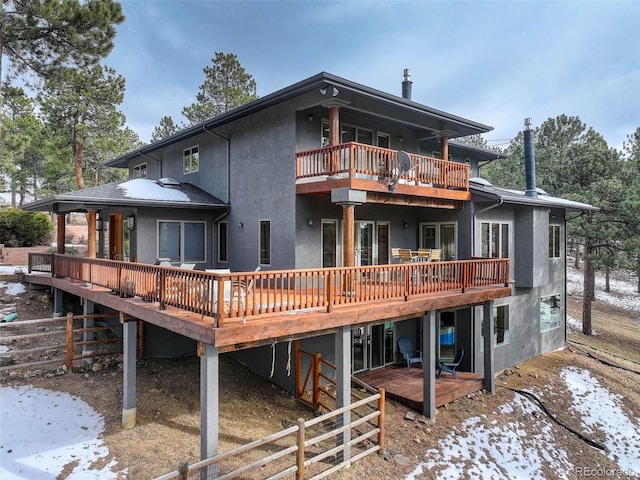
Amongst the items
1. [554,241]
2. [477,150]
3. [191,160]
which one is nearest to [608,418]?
[554,241]

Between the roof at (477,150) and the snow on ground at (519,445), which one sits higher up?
the roof at (477,150)

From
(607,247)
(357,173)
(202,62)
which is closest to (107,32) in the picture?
(357,173)

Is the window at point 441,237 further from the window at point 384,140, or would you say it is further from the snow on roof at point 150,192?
the snow on roof at point 150,192

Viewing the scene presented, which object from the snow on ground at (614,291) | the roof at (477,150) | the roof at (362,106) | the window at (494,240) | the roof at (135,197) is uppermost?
the roof at (477,150)

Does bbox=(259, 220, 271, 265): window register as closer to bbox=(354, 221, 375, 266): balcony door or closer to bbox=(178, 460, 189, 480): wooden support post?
bbox=(354, 221, 375, 266): balcony door

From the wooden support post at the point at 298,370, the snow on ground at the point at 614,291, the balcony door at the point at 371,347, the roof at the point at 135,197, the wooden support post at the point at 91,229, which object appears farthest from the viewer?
the snow on ground at the point at 614,291

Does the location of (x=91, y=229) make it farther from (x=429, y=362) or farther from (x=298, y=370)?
(x=429, y=362)

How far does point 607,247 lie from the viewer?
22.3 m

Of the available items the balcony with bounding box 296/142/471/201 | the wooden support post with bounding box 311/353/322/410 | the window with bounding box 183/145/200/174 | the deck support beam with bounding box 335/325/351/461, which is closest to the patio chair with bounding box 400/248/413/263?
the balcony with bounding box 296/142/471/201

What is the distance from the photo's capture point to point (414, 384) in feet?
37.8

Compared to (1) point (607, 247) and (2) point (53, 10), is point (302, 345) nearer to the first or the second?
(2) point (53, 10)

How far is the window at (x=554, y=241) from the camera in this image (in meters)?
15.9

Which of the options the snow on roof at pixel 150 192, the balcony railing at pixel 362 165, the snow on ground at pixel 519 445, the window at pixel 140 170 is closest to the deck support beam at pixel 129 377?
the snow on roof at pixel 150 192

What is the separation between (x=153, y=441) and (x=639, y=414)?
14.6 meters
